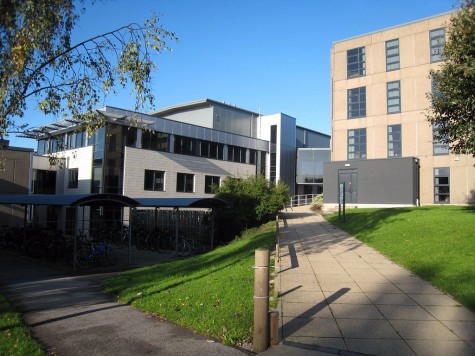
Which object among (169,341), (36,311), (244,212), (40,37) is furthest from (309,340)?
(244,212)

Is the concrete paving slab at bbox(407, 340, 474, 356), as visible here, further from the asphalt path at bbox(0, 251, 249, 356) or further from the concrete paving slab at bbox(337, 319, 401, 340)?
the asphalt path at bbox(0, 251, 249, 356)

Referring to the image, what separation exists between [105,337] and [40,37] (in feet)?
17.2

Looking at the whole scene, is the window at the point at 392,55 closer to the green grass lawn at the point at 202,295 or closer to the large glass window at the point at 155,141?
the large glass window at the point at 155,141

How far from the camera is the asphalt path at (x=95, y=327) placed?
518cm

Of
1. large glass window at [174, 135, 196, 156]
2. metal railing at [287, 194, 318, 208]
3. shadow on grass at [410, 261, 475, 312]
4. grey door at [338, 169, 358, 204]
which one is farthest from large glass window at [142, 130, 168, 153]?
shadow on grass at [410, 261, 475, 312]

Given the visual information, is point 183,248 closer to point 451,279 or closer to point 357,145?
point 451,279

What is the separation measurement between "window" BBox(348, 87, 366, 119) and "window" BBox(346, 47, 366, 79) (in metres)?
1.33

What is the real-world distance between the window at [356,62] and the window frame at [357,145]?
4.75 metres

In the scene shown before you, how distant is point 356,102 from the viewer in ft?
115

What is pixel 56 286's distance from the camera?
11.0 metres

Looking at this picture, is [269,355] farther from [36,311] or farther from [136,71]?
[136,71]

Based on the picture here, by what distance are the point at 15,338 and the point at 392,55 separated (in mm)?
33655

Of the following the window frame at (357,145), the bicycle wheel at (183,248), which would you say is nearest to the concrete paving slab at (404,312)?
the bicycle wheel at (183,248)

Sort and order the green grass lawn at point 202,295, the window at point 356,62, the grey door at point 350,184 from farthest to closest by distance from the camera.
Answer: the window at point 356,62, the grey door at point 350,184, the green grass lawn at point 202,295
